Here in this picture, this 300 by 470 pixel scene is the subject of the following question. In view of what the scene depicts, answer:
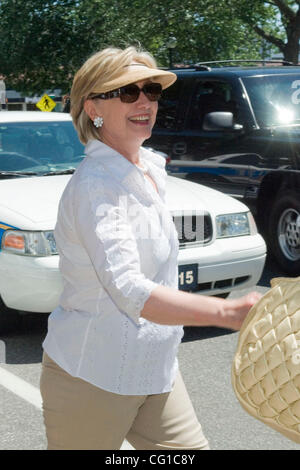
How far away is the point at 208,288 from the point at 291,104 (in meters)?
2.96

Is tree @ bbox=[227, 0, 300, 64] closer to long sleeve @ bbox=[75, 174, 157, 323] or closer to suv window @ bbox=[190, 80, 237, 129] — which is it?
suv window @ bbox=[190, 80, 237, 129]

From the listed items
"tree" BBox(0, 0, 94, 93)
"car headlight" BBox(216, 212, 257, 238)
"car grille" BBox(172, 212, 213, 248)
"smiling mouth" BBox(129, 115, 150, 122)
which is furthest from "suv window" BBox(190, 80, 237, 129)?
"tree" BBox(0, 0, 94, 93)

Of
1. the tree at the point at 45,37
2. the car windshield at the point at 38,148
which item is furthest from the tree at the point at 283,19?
the car windshield at the point at 38,148

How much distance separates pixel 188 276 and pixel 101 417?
3271 millimetres

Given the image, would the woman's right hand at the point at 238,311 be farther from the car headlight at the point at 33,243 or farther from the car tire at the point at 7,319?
the car tire at the point at 7,319

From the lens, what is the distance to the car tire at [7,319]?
17.8 feet

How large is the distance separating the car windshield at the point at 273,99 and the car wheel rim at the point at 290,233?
0.90 m

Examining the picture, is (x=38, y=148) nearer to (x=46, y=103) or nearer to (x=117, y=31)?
(x=46, y=103)

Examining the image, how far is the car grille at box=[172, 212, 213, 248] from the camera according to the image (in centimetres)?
556

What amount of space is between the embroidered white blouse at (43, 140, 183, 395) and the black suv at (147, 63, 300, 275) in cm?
526

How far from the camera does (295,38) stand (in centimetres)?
2344
